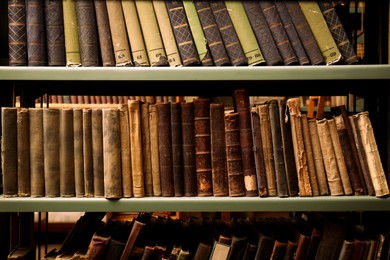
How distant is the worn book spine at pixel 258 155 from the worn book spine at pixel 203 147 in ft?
0.45

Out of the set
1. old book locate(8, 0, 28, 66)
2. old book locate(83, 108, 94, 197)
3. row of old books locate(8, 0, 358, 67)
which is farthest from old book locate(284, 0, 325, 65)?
old book locate(8, 0, 28, 66)

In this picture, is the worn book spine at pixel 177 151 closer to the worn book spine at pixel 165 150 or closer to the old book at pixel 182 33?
the worn book spine at pixel 165 150

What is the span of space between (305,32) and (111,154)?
69 centimetres

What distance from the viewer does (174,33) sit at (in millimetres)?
1099

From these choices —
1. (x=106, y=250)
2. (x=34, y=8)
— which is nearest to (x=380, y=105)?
(x=106, y=250)

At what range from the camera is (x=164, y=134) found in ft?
3.55

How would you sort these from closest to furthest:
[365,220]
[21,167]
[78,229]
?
[21,167] → [78,229] → [365,220]

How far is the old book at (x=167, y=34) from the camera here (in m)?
1.09

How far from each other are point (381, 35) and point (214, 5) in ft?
1.94

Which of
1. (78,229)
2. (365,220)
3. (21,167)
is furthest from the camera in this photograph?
(365,220)

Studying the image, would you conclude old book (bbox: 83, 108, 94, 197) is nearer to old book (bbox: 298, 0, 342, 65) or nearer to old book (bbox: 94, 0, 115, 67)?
old book (bbox: 94, 0, 115, 67)

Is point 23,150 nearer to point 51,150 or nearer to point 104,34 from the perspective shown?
point 51,150

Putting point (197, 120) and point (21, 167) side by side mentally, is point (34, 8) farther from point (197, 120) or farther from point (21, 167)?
point (197, 120)

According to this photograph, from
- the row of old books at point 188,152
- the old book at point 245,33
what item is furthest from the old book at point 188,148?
the old book at point 245,33
